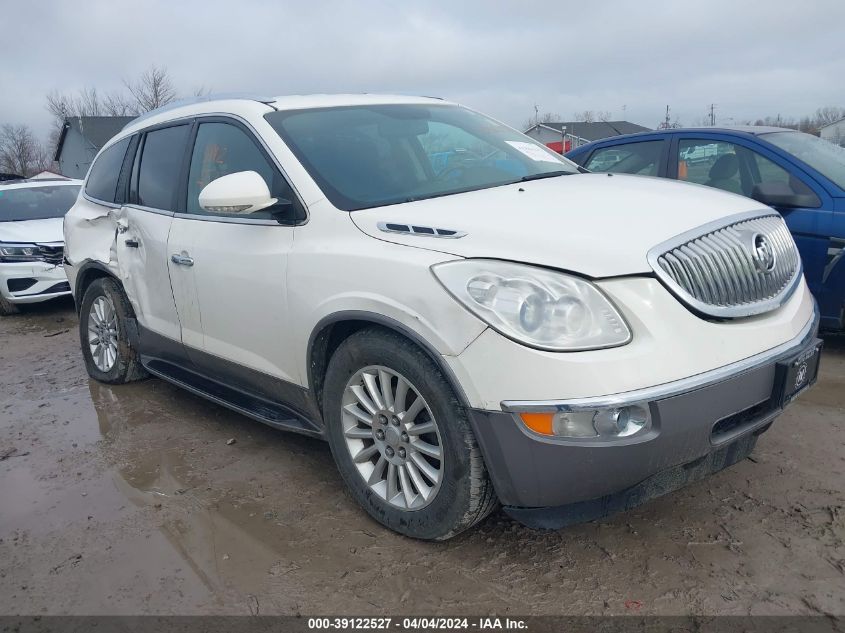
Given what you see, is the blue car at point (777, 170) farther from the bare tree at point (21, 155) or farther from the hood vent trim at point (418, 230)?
the bare tree at point (21, 155)

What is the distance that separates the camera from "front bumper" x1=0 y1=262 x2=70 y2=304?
26.6 ft

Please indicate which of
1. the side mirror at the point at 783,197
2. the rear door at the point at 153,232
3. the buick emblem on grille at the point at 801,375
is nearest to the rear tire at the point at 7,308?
the rear door at the point at 153,232

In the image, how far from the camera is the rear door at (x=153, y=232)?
402cm

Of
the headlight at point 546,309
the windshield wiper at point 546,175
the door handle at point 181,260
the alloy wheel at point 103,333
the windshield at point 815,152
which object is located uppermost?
the windshield wiper at point 546,175

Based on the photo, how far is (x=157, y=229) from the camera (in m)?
4.04

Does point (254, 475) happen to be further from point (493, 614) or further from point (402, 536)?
point (493, 614)

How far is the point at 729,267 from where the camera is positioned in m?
2.53

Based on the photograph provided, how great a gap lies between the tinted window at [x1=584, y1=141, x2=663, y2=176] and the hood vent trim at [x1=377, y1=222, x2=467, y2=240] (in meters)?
3.25

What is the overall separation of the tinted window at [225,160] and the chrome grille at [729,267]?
1653mm

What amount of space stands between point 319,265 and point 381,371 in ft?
1.73

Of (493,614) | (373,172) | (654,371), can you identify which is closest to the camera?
(654,371)

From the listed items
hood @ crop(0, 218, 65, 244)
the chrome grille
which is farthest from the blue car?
hood @ crop(0, 218, 65, 244)

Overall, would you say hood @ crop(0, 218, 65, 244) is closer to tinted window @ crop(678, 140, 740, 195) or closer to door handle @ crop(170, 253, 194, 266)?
door handle @ crop(170, 253, 194, 266)

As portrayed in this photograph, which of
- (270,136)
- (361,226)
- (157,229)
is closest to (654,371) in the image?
(361,226)
